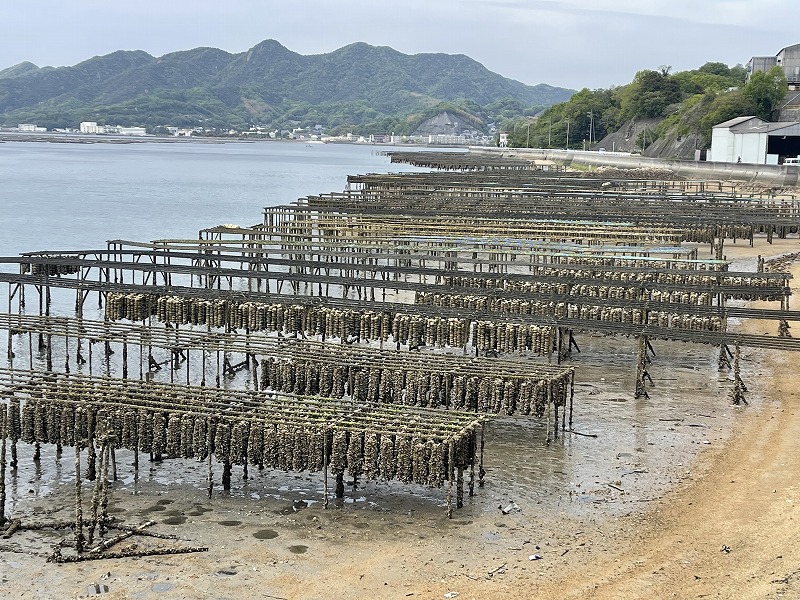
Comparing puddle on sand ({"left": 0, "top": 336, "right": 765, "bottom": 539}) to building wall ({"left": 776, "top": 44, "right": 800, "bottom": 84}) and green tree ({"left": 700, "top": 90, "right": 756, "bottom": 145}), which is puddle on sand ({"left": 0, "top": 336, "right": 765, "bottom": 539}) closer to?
green tree ({"left": 700, "top": 90, "right": 756, "bottom": 145})

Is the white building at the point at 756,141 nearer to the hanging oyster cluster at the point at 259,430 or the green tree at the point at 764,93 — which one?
the green tree at the point at 764,93

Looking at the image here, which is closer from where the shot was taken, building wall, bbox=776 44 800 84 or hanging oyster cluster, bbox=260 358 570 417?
Answer: hanging oyster cluster, bbox=260 358 570 417

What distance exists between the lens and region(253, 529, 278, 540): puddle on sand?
2148cm

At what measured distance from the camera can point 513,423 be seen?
29719mm

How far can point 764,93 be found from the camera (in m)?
146

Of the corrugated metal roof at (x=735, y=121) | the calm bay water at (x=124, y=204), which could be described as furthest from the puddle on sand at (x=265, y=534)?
the corrugated metal roof at (x=735, y=121)

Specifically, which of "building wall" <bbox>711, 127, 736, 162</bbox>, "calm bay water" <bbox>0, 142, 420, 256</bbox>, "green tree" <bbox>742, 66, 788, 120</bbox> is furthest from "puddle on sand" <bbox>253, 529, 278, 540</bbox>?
"green tree" <bbox>742, 66, 788, 120</bbox>

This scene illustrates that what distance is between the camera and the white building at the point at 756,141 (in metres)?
122

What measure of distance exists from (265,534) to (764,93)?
456 ft

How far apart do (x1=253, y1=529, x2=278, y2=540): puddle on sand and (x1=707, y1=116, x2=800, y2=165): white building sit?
11028cm

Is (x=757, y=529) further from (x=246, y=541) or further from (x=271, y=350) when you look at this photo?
(x=271, y=350)

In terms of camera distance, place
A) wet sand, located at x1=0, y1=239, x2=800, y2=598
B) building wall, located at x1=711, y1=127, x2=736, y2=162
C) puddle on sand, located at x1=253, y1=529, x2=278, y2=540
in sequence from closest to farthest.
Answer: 1. wet sand, located at x1=0, y1=239, x2=800, y2=598
2. puddle on sand, located at x1=253, y1=529, x2=278, y2=540
3. building wall, located at x1=711, y1=127, x2=736, y2=162

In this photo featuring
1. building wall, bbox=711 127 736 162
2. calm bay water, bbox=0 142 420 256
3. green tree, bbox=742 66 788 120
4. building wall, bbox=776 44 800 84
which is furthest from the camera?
building wall, bbox=776 44 800 84

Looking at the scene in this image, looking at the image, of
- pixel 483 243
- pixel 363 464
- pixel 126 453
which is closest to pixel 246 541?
pixel 363 464
